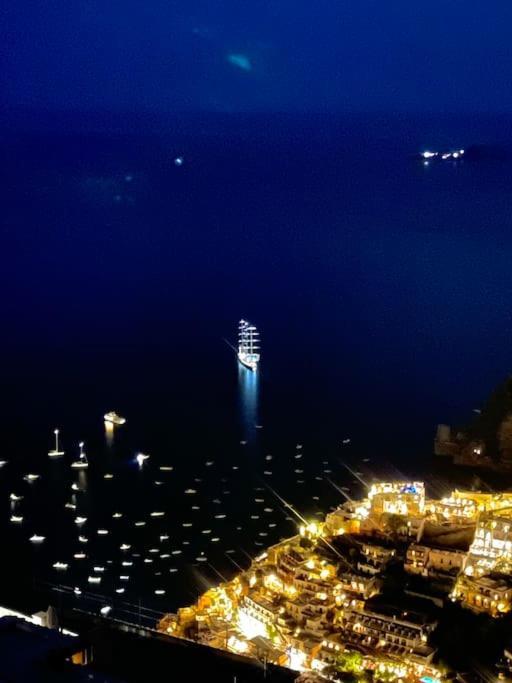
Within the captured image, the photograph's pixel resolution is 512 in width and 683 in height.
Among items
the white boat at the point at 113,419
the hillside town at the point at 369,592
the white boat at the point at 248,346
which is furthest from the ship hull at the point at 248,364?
the hillside town at the point at 369,592

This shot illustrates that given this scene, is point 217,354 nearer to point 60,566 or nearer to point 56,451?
point 56,451

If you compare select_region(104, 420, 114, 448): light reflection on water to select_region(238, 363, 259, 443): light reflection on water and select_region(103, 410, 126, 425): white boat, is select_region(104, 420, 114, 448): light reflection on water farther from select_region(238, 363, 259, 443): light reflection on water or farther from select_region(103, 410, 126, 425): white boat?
select_region(238, 363, 259, 443): light reflection on water

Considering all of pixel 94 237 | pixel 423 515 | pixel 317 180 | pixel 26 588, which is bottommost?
pixel 423 515

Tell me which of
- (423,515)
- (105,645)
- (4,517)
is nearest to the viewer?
(105,645)

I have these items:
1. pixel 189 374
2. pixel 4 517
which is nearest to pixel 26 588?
pixel 4 517

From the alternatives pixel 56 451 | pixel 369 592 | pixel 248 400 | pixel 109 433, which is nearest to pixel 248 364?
pixel 248 400

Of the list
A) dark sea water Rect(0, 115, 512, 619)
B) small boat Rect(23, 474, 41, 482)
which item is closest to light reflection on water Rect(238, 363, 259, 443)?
dark sea water Rect(0, 115, 512, 619)

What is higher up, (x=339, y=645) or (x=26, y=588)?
(x=26, y=588)

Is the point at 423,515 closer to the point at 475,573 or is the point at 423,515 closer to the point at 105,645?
the point at 475,573

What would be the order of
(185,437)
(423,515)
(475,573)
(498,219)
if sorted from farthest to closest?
(498,219) → (185,437) → (423,515) → (475,573)
